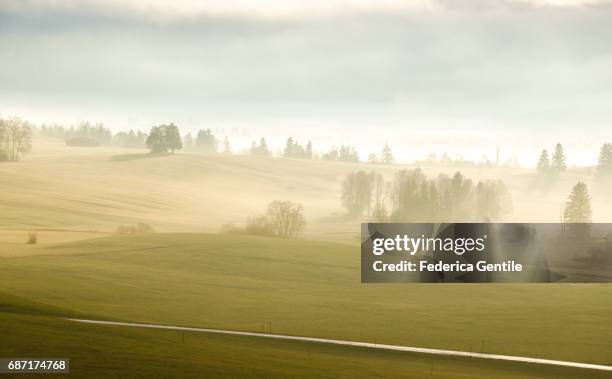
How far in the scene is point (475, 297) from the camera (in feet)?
254

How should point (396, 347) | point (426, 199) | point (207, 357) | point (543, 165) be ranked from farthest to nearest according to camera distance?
point (543, 165) < point (426, 199) < point (396, 347) < point (207, 357)

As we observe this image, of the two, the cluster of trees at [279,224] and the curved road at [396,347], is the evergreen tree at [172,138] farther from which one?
the curved road at [396,347]

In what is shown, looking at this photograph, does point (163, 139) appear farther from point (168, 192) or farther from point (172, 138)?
point (168, 192)

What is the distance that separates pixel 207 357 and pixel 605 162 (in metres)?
170

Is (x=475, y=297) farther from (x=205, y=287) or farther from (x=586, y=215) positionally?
(x=586, y=215)

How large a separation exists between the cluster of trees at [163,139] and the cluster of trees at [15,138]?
125 feet

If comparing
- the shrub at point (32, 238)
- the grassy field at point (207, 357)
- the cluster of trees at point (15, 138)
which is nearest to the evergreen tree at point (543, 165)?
the cluster of trees at point (15, 138)

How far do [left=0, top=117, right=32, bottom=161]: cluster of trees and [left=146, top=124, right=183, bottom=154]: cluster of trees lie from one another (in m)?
38.0

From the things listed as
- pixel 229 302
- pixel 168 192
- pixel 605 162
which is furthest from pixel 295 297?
pixel 605 162

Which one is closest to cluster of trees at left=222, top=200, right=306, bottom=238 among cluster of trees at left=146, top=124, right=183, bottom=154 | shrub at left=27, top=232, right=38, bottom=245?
shrub at left=27, top=232, right=38, bottom=245

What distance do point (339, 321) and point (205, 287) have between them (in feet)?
62.4

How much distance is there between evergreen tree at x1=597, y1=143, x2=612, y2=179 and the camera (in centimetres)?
18850

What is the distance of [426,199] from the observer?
486ft

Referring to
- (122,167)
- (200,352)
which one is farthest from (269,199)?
(200,352)
